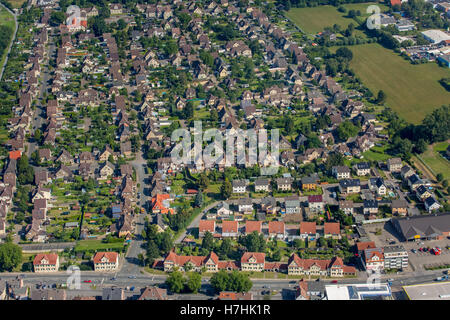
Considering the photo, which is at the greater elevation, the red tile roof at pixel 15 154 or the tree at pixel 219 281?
the tree at pixel 219 281

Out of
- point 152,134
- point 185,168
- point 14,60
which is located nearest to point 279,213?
point 185,168

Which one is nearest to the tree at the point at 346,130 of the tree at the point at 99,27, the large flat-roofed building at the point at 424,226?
the large flat-roofed building at the point at 424,226

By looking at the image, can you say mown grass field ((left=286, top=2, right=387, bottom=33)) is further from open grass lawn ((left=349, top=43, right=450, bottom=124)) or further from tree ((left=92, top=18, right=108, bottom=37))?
tree ((left=92, top=18, right=108, bottom=37))

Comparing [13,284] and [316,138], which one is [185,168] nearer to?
[316,138]

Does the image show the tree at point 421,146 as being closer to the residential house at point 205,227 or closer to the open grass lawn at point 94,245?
the residential house at point 205,227

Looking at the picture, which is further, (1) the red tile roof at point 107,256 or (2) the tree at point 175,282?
(1) the red tile roof at point 107,256

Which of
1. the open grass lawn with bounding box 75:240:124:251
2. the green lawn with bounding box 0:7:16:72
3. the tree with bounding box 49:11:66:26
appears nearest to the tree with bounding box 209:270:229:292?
the open grass lawn with bounding box 75:240:124:251
